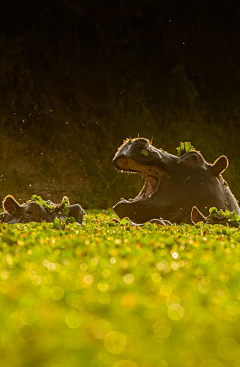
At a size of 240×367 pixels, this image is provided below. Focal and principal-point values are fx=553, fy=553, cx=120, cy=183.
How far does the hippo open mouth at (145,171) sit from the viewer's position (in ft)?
16.7

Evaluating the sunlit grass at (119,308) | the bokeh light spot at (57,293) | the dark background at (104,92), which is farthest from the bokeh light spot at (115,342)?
the dark background at (104,92)

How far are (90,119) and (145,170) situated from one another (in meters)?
6.72

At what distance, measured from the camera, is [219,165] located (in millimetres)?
5426

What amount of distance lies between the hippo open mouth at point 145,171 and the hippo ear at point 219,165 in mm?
589

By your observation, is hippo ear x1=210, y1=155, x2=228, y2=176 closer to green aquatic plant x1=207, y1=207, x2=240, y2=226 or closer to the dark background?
green aquatic plant x1=207, y1=207, x2=240, y2=226

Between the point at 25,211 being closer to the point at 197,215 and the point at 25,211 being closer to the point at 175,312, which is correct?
the point at 197,215

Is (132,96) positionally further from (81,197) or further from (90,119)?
(81,197)

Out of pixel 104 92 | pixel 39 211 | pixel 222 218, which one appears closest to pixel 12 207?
pixel 39 211

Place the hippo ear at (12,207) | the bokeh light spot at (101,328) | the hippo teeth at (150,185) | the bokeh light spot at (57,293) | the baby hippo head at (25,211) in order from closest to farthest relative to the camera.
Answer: the bokeh light spot at (101,328), the bokeh light spot at (57,293), the baby hippo head at (25,211), the hippo ear at (12,207), the hippo teeth at (150,185)

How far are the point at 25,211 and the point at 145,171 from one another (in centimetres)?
120

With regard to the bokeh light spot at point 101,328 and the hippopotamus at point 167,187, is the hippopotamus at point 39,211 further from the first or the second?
the bokeh light spot at point 101,328

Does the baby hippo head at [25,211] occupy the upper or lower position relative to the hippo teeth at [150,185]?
lower

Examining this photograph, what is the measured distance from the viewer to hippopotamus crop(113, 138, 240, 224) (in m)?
5.06

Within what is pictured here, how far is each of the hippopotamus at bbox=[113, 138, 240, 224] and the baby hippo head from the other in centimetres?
75
